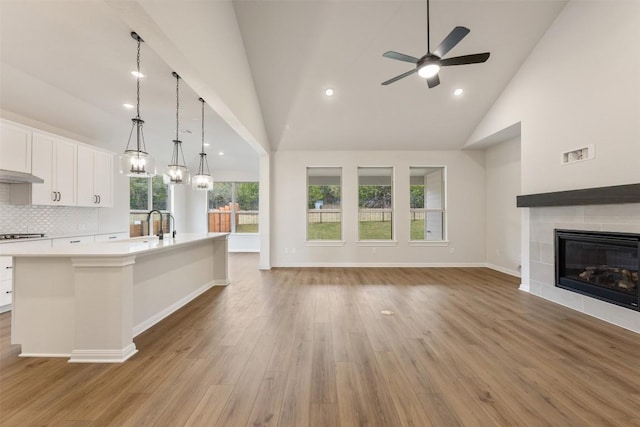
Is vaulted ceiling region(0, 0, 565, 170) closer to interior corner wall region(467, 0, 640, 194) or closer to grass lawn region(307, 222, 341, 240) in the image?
interior corner wall region(467, 0, 640, 194)

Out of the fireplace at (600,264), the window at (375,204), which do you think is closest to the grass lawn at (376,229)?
the window at (375,204)

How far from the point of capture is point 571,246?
3553mm

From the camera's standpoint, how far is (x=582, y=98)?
3.36m

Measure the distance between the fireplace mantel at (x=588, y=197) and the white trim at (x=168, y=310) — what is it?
5369 mm

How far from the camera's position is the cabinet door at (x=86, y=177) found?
15.5 feet

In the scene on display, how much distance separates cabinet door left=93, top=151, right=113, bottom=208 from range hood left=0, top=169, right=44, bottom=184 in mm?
1189

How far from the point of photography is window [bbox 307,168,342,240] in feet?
21.5

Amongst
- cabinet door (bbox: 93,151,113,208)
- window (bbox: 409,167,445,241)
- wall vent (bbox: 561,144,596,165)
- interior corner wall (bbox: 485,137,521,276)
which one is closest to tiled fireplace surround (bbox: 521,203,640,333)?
wall vent (bbox: 561,144,596,165)

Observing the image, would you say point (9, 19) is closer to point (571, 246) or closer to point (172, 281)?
point (172, 281)

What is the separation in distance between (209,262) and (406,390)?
3736mm

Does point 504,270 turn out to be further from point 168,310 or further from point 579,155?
point 168,310

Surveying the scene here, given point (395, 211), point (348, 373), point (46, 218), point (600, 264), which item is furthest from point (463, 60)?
point (46, 218)

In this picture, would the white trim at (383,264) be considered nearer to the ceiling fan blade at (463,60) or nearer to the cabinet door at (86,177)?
the cabinet door at (86,177)

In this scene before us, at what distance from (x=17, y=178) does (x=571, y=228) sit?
7.65 metres
